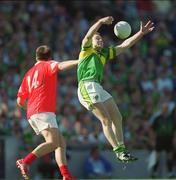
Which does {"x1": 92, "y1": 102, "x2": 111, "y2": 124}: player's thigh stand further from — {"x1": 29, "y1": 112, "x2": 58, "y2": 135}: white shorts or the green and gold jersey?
{"x1": 29, "y1": 112, "x2": 58, "y2": 135}: white shorts

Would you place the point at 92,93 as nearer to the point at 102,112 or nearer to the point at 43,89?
the point at 102,112

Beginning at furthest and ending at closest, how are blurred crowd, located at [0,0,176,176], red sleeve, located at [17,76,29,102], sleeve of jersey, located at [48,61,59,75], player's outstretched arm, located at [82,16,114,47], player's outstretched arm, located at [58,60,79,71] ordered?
blurred crowd, located at [0,0,176,176] → red sleeve, located at [17,76,29,102] → player's outstretched arm, located at [82,16,114,47] → sleeve of jersey, located at [48,61,59,75] → player's outstretched arm, located at [58,60,79,71]

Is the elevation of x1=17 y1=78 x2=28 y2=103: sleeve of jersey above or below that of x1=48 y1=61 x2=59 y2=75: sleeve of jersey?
below

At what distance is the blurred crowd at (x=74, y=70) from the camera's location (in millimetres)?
23328

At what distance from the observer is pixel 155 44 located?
2939 centimetres

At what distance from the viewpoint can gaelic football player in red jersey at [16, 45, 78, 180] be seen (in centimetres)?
1564

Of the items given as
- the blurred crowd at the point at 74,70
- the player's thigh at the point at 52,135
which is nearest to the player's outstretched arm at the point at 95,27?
the player's thigh at the point at 52,135

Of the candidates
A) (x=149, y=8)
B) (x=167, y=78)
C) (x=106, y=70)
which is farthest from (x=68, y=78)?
(x=149, y=8)

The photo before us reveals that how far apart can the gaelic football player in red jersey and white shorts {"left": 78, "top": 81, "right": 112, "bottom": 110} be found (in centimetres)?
92

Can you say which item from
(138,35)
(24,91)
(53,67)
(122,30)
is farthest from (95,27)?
(24,91)

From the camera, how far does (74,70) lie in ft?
85.1

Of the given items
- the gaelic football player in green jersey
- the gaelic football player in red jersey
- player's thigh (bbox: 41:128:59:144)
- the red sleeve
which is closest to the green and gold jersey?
the gaelic football player in green jersey

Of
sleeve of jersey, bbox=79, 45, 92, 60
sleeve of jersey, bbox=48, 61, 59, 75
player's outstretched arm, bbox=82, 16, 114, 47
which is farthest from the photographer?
sleeve of jersey, bbox=79, 45, 92, 60

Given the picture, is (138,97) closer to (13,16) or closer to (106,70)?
(106,70)
